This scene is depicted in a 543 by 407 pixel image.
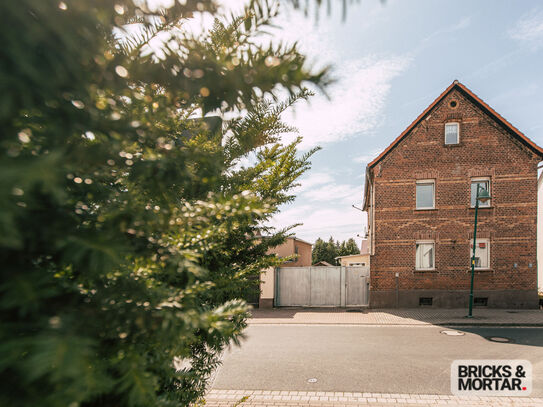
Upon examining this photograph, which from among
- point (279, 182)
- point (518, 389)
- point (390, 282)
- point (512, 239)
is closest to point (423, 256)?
point (390, 282)

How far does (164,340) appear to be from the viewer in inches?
30.5

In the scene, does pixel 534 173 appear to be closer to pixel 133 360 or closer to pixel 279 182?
pixel 279 182

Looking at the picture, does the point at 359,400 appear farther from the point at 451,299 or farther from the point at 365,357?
the point at 451,299

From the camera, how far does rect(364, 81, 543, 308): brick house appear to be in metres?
16.3

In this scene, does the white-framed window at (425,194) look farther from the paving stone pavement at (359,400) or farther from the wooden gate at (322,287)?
the paving stone pavement at (359,400)

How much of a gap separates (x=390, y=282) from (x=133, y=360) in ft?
59.2

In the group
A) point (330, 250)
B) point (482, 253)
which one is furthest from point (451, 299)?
point (330, 250)

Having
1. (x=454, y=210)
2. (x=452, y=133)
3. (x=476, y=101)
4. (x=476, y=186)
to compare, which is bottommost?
(x=454, y=210)

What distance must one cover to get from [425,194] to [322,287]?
25.6 ft

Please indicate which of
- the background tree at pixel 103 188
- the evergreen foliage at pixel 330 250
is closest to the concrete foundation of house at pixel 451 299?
the background tree at pixel 103 188

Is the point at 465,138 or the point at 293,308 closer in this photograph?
the point at 465,138

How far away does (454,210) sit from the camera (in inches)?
666

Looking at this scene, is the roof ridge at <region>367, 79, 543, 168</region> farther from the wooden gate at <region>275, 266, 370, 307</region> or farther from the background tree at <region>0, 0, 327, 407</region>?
the background tree at <region>0, 0, 327, 407</region>

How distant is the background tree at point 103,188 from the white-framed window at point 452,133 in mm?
19271
